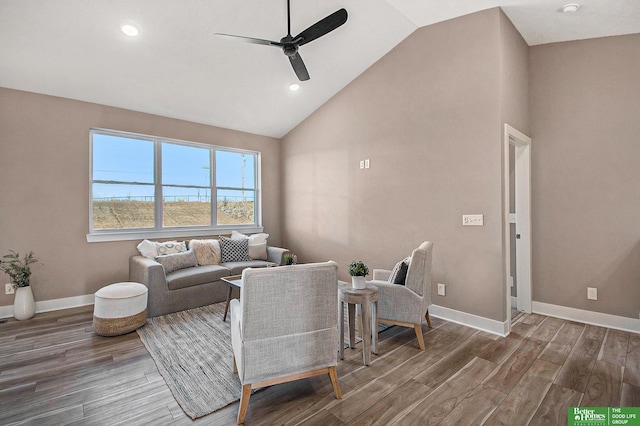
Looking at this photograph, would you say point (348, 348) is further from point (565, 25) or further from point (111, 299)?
point (565, 25)

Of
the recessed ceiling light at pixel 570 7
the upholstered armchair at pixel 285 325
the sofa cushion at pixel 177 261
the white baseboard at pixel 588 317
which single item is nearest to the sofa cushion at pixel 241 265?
the sofa cushion at pixel 177 261

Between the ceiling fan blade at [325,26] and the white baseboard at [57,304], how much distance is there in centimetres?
431

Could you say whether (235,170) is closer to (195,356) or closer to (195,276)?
(195,276)

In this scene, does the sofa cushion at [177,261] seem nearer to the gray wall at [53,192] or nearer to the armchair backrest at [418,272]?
the gray wall at [53,192]

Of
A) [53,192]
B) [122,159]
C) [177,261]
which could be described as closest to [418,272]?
[177,261]

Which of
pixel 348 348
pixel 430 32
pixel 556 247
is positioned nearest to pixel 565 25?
pixel 430 32

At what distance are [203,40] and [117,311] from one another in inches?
124

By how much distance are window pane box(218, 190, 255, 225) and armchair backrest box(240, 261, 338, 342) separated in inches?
158

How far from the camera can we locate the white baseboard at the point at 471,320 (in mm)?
3174

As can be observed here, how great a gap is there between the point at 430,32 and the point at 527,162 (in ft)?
6.62

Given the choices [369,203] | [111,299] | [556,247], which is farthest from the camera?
[369,203]

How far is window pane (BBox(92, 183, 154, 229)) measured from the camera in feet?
14.3

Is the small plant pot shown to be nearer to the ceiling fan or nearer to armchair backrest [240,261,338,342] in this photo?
armchair backrest [240,261,338,342]

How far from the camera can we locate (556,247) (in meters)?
3.65
